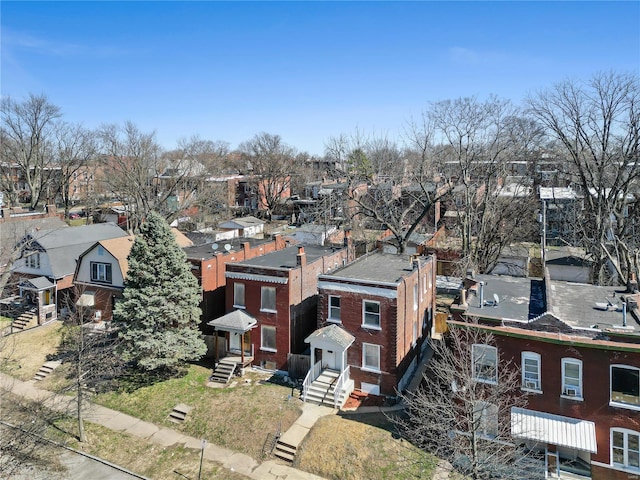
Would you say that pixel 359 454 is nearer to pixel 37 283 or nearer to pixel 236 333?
pixel 236 333

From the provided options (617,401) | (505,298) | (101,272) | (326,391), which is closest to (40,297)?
(101,272)

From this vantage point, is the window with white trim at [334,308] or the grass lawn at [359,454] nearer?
the grass lawn at [359,454]

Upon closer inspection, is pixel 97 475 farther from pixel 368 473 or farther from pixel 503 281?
pixel 503 281

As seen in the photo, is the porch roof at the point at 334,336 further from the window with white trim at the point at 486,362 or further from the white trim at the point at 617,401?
the white trim at the point at 617,401

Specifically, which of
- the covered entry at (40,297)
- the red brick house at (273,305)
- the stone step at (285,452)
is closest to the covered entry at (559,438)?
the stone step at (285,452)

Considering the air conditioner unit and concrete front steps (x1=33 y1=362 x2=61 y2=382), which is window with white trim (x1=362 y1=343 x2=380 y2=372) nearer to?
the air conditioner unit

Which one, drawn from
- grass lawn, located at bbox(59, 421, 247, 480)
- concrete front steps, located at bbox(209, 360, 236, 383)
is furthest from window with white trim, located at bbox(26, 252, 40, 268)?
concrete front steps, located at bbox(209, 360, 236, 383)
